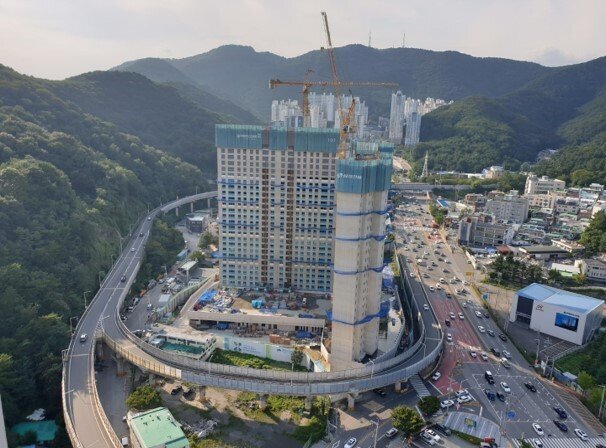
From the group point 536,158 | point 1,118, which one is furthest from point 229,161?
point 536,158

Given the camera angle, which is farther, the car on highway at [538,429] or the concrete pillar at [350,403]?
the concrete pillar at [350,403]

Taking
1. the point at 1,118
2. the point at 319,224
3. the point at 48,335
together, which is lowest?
the point at 48,335

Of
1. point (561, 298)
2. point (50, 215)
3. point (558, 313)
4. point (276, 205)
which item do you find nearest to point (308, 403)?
point (276, 205)

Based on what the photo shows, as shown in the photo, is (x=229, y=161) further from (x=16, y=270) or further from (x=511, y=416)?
(x=511, y=416)

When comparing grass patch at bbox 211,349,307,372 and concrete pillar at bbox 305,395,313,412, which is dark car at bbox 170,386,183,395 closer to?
grass patch at bbox 211,349,307,372

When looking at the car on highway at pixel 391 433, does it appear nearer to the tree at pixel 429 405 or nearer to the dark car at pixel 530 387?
the tree at pixel 429 405

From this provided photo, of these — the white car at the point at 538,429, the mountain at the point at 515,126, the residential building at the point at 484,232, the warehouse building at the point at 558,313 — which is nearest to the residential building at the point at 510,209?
the residential building at the point at 484,232

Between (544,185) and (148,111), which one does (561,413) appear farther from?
(148,111)
